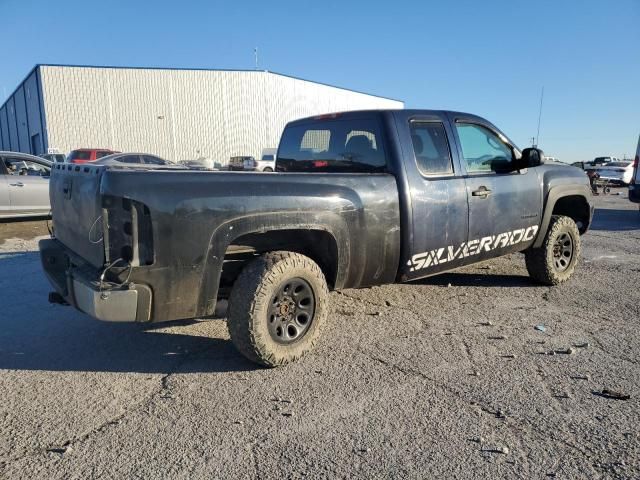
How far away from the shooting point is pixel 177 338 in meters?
3.98

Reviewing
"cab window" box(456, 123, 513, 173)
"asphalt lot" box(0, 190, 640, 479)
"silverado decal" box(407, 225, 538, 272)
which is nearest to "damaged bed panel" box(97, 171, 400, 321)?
"silverado decal" box(407, 225, 538, 272)

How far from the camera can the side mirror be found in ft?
15.4

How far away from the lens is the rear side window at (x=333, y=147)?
4.11 m

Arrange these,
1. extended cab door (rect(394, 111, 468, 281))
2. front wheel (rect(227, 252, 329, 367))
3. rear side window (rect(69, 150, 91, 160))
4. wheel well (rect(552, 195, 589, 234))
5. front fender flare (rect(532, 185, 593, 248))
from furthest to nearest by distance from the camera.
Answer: rear side window (rect(69, 150, 91, 160)) < wheel well (rect(552, 195, 589, 234)) < front fender flare (rect(532, 185, 593, 248)) < extended cab door (rect(394, 111, 468, 281)) < front wheel (rect(227, 252, 329, 367))

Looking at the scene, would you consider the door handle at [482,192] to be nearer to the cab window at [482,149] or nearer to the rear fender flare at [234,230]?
the cab window at [482,149]

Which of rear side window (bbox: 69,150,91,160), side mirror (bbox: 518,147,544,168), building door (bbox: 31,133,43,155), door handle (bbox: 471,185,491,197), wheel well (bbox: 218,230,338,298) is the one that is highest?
building door (bbox: 31,133,43,155)

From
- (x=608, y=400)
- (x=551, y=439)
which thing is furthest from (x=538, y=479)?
(x=608, y=400)

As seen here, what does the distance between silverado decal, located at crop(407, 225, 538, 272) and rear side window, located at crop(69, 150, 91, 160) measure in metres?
20.1

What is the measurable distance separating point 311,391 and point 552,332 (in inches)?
92.3

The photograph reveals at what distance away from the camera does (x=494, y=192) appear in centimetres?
455

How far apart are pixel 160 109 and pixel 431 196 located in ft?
128

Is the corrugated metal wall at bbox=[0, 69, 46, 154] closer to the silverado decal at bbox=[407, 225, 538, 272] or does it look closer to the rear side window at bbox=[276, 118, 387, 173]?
the rear side window at bbox=[276, 118, 387, 173]

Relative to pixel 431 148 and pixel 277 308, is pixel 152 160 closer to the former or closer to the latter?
pixel 431 148

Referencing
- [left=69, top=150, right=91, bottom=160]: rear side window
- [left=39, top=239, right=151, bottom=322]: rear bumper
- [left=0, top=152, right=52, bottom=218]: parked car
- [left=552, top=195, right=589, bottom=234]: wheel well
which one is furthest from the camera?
[left=69, top=150, right=91, bottom=160]: rear side window
